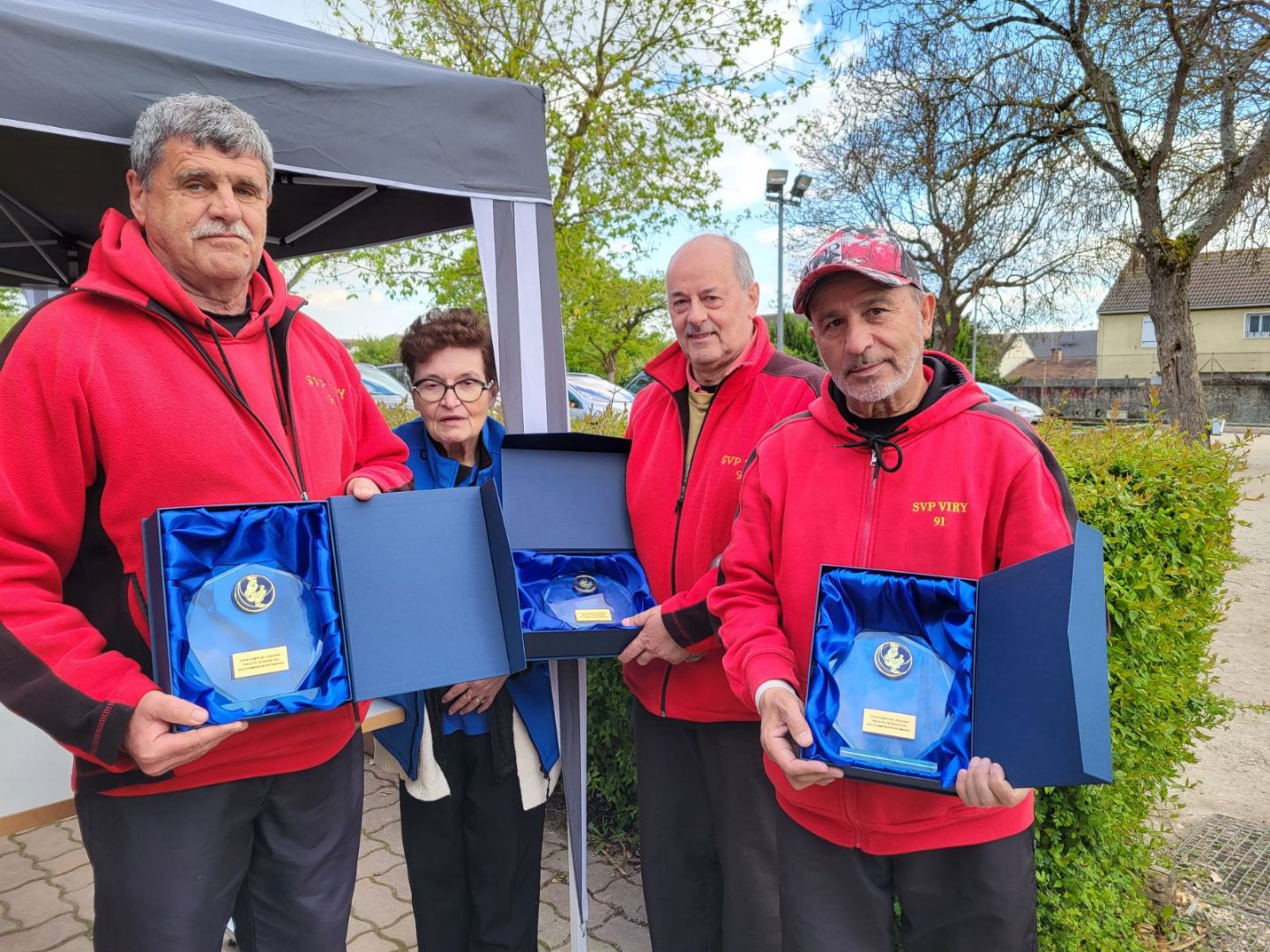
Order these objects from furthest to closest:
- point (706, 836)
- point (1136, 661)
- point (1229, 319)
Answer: point (1229, 319), point (1136, 661), point (706, 836)

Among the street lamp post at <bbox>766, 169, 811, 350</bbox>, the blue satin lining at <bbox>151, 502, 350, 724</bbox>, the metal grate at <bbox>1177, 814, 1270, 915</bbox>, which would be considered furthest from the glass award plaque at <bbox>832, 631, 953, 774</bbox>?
the street lamp post at <bbox>766, 169, 811, 350</bbox>

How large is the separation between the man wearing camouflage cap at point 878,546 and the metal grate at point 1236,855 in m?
2.22

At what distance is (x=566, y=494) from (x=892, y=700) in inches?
46.2

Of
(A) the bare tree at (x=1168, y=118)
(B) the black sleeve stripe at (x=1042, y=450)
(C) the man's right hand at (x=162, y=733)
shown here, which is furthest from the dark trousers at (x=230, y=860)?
(A) the bare tree at (x=1168, y=118)

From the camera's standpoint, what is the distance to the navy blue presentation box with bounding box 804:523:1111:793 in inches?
49.8

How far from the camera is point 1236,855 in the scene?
331cm

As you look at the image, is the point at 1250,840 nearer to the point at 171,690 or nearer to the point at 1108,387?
the point at 171,690

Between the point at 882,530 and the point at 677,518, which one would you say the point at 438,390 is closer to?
the point at 677,518

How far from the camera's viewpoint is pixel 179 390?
1625 mm

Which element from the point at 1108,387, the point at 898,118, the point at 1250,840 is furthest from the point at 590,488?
the point at 1108,387

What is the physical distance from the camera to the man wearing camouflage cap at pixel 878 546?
154cm

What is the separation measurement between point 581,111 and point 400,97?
795 centimetres

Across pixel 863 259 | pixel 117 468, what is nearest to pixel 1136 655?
pixel 863 259

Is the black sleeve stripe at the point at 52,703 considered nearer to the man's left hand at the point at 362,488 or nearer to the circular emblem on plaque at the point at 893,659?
the man's left hand at the point at 362,488
